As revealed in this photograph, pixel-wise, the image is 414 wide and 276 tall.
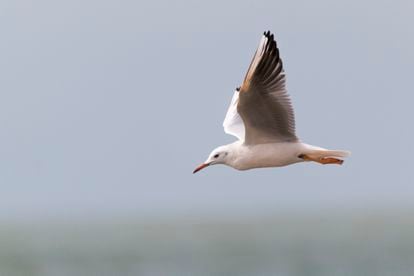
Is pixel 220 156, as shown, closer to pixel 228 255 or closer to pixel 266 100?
pixel 266 100

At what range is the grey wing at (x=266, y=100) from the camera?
12547 mm

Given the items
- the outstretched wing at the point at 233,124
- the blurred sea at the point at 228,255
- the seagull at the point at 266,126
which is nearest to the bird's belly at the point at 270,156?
the seagull at the point at 266,126

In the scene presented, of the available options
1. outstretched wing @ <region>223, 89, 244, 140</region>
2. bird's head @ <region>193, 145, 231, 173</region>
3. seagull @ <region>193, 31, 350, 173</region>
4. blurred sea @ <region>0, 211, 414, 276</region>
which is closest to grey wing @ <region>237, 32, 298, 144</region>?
seagull @ <region>193, 31, 350, 173</region>

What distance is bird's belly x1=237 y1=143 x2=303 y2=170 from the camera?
13.0 meters

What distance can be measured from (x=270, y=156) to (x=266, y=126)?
0.32m

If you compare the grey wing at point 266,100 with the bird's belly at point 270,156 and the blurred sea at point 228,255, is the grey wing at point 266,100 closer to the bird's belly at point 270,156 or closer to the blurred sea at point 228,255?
the bird's belly at point 270,156

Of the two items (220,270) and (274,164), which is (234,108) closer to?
(274,164)

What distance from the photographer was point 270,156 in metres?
12.9

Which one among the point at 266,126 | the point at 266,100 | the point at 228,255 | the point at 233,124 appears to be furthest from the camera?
the point at 228,255

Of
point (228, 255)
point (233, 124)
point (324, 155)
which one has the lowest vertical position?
point (228, 255)

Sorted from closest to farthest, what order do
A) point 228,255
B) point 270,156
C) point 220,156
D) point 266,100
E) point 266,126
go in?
point 266,100, point 270,156, point 266,126, point 220,156, point 228,255

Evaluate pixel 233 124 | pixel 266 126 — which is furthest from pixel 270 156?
pixel 233 124

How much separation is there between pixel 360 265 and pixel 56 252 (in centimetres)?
1619

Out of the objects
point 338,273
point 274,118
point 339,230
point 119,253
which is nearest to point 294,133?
Result: point 274,118
